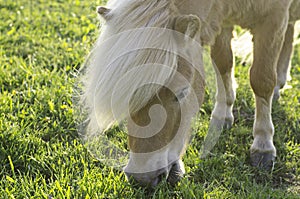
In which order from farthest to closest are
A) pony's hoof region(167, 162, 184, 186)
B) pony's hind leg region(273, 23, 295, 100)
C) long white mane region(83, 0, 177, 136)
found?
pony's hind leg region(273, 23, 295, 100), pony's hoof region(167, 162, 184, 186), long white mane region(83, 0, 177, 136)

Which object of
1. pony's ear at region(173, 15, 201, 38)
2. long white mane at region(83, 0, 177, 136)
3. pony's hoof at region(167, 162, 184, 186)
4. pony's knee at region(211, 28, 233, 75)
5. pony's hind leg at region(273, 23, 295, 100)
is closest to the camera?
long white mane at region(83, 0, 177, 136)

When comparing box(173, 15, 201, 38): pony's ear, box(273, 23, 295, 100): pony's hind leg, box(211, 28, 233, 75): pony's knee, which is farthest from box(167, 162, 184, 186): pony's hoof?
box(273, 23, 295, 100): pony's hind leg

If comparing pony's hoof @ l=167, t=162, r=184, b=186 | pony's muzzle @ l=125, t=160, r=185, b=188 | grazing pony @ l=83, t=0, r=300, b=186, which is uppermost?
grazing pony @ l=83, t=0, r=300, b=186

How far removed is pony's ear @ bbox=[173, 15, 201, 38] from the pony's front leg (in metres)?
1.22

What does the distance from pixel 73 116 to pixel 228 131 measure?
4.70 ft

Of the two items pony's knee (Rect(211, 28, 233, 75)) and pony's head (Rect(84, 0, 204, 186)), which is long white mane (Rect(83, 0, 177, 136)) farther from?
pony's knee (Rect(211, 28, 233, 75))

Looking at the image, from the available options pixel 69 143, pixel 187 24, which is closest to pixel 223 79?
pixel 69 143

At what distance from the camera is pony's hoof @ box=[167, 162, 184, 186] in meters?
3.28

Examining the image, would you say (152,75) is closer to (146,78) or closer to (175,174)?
(146,78)

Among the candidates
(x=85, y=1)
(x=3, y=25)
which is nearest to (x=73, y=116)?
(x=3, y=25)

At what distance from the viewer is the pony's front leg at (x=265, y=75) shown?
4.01 m

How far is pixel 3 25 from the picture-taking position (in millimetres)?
6062

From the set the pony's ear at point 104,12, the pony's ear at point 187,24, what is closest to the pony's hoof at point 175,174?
the pony's ear at point 187,24

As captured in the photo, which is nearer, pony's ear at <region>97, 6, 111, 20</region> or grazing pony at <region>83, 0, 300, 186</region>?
grazing pony at <region>83, 0, 300, 186</region>
